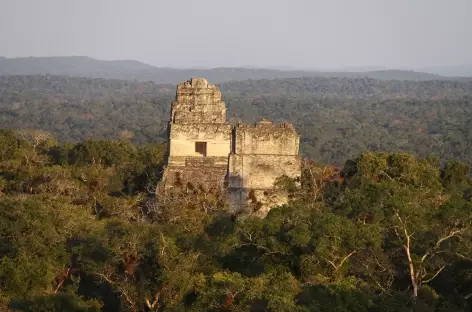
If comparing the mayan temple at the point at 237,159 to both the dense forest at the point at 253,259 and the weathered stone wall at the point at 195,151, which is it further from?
the dense forest at the point at 253,259

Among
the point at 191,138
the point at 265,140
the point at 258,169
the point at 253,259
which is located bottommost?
the point at 253,259

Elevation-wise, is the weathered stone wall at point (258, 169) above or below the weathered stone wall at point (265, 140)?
below

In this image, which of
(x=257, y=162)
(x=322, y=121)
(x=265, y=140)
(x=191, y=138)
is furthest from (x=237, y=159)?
(x=322, y=121)

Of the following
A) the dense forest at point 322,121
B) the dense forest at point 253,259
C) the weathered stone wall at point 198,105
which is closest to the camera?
the dense forest at point 253,259

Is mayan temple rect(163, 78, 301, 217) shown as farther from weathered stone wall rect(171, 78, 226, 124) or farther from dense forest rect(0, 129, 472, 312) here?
dense forest rect(0, 129, 472, 312)

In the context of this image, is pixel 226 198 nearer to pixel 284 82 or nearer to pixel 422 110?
pixel 422 110

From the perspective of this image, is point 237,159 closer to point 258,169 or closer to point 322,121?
point 258,169

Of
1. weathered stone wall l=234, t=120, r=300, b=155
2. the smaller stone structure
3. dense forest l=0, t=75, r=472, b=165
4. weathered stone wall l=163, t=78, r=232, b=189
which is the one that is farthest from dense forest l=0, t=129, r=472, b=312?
dense forest l=0, t=75, r=472, b=165

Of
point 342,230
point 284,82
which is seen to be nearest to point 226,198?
point 342,230

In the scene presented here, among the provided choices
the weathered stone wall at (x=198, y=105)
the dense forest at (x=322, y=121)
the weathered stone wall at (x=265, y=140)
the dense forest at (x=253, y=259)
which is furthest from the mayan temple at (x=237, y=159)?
the dense forest at (x=322, y=121)
